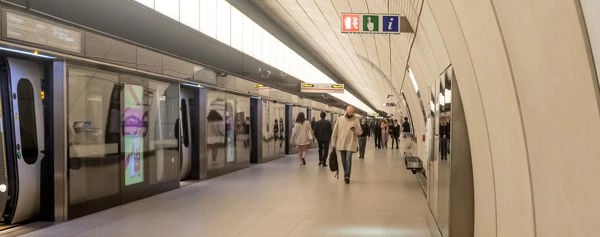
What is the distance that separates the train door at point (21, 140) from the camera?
572 cm

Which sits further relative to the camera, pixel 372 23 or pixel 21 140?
pixel 372 23

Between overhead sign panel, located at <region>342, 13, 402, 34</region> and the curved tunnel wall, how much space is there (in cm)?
316

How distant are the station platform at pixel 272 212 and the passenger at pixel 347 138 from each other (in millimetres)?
403

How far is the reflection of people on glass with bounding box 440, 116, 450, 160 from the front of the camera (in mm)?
4857

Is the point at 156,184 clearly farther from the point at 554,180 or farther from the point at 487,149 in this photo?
the point at 554,180

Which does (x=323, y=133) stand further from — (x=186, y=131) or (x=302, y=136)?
(x=186, y=131)

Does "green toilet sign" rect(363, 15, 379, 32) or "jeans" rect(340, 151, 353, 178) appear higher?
"green toilet sign" rect(363, 15, 379, 32)

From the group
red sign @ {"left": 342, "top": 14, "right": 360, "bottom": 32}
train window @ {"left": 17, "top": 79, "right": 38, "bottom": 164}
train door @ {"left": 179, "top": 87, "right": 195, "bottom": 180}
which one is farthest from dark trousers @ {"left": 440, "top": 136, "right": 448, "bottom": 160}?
train door @ {"left": 179, "top": 87, "right": 195, "bottom": 180}

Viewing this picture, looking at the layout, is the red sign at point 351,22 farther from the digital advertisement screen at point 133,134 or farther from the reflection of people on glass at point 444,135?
the digital advertisement screen at point 133,134

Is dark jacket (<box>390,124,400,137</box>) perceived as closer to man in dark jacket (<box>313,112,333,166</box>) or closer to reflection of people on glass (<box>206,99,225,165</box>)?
man in dark jacket (<box>313,112,333,166</box>)

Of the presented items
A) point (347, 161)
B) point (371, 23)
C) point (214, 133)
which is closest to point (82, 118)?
point (371, 23)

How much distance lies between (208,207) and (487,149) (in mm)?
4578

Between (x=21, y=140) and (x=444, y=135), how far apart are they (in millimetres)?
4818

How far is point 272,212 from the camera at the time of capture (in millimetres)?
6723
